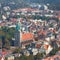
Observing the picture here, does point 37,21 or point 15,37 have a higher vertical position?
point 15,37

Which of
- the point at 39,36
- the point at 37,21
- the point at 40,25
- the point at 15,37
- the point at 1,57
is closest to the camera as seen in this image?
the point at 1,57

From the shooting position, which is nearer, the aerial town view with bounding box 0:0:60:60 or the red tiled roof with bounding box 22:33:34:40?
the aerial town view with bounding box 0:0:60:60

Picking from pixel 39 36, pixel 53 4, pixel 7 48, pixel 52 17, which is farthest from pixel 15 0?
pixel 7 48

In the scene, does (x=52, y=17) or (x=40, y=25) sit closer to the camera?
(x=40, y=25)

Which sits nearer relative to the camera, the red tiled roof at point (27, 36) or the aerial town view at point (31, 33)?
the aerial town view at point (31, 33)

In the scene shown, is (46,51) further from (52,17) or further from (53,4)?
(53,4)

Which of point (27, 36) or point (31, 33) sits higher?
point (27, 36)

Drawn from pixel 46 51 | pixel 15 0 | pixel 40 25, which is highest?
pixel 46 51

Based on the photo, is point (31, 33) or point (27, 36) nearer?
point (27, 36)
